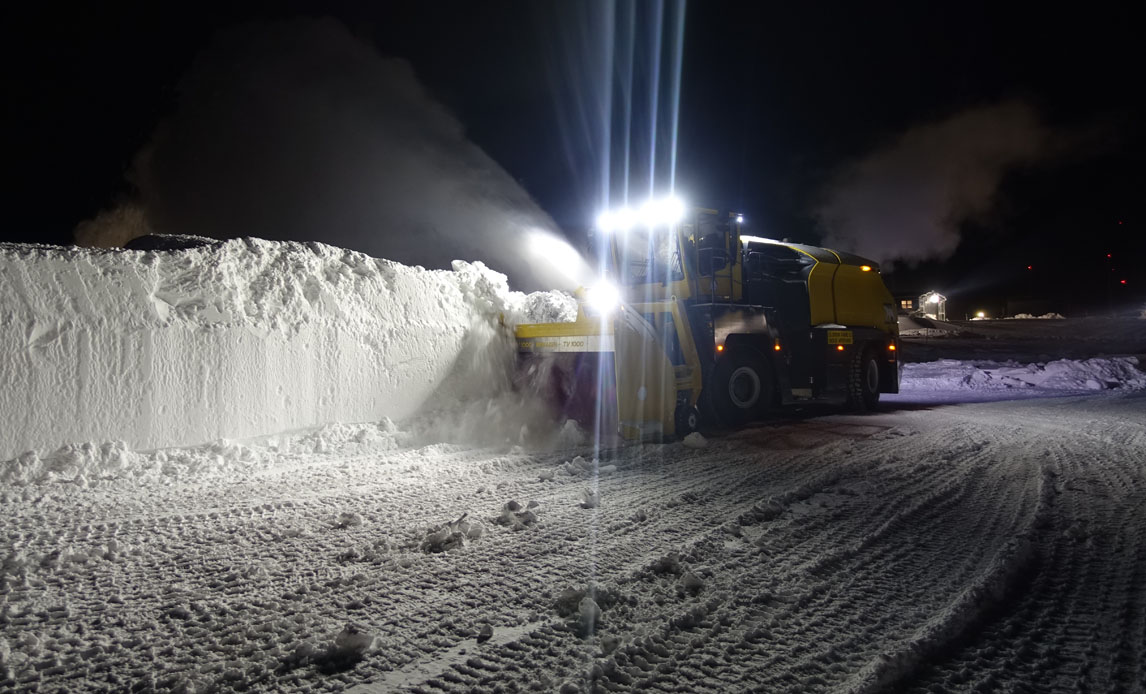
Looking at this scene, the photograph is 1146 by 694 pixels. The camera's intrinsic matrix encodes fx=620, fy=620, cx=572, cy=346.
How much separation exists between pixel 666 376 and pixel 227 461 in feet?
14.6

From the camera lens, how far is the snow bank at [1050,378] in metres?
14.0

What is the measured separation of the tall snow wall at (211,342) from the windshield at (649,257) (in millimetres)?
2347

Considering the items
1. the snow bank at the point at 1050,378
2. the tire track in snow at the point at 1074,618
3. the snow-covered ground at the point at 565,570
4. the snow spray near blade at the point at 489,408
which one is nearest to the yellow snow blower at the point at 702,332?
the snow spray near blade at the point at 489,408

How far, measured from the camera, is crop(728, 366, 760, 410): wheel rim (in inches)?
336

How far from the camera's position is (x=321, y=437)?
20.8 ft

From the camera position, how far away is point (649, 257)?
8.63 meters

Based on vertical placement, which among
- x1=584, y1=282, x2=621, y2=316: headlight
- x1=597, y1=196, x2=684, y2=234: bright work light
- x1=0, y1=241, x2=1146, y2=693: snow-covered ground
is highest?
x1=597, y1=196, x2=684, y2=234: bright work light

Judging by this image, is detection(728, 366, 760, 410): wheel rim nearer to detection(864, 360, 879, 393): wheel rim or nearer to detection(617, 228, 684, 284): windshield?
detection(617, 228, 684, 284): windshield

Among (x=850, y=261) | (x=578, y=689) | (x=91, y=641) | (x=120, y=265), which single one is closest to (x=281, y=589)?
(x=91, y=641)

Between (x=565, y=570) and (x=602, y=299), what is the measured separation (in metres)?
4.77

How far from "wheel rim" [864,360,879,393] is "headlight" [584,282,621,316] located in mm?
5017

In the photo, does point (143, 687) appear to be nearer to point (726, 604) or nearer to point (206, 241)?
point (726, 604)

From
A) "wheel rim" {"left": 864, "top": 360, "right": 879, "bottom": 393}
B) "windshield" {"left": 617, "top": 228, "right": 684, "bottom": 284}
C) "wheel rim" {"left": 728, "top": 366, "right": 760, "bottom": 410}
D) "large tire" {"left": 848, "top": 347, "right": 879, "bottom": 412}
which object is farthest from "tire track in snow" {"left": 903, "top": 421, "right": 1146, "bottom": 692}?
"wheel rim" {"left": 864, "top": 360, "right": 879, "bottom": 393}

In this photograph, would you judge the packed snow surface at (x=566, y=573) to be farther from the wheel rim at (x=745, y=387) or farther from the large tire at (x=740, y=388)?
the wheel rim at (x=745, y=387)
